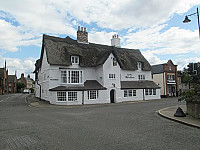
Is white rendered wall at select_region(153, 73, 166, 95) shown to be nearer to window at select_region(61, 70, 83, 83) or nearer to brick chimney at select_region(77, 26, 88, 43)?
brick chimney at select_region(77, 26, 88, 43)

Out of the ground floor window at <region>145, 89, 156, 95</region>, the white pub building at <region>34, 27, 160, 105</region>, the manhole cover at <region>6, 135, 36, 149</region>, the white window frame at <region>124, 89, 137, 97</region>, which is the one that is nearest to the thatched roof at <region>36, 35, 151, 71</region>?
the white pub building at <region>34, 27, 160, 105</region>

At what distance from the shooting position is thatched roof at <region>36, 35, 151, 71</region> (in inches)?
974

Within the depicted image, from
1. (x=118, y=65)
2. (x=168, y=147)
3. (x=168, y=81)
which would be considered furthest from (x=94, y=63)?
(x=168, y=147)

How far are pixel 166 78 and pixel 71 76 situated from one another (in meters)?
23.2

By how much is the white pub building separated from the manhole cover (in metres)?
15.6

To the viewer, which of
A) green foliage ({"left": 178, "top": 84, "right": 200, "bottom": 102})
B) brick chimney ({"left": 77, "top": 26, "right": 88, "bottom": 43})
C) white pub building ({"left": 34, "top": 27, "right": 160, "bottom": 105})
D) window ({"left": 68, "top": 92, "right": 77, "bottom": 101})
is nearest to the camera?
green foliage ({"left": 178, "top": 84, "right": 200, "bottom": 102})

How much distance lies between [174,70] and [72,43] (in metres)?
25.6

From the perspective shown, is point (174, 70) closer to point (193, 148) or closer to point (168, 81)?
point (168, 81)

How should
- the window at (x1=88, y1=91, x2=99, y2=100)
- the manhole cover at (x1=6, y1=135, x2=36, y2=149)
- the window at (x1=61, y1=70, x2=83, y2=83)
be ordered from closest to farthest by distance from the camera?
the manhole cover at (x1=6, y1=135, x2=36, y2=149)
the window at (x1=61, y1=70, x2=83, y2=83)
the window at (x1=88, y1=91, x2=99, y2=100)

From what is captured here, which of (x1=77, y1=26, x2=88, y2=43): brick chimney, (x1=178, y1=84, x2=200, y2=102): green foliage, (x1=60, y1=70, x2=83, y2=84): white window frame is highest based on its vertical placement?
(x1=77, y1=26, x2=88, y2=43): brick chimney

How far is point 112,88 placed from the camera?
26688mm

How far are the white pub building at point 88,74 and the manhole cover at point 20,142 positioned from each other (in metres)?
15.6

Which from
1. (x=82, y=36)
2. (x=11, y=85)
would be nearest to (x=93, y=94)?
(x=82, y=36)

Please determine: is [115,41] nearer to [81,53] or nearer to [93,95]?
[81,53]
